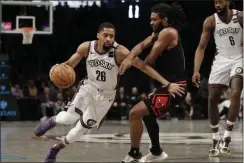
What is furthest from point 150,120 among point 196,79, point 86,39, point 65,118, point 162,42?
point 86,39

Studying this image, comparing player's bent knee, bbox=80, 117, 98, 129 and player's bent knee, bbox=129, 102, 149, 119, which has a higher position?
player's bent knee, bbox=129, 102, 149, 119

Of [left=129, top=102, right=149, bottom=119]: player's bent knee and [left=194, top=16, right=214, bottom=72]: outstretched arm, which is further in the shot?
[left=194, top=16, right=214, bottom=72]: outstretched arm

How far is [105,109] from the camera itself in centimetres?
461

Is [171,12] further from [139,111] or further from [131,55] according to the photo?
[139,111]

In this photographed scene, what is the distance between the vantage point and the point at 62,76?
148 inches

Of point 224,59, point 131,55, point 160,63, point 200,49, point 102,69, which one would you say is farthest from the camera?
point 224,59

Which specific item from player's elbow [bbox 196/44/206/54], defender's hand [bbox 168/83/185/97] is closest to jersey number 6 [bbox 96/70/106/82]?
defender's hand [bbox 168/83/185/97]

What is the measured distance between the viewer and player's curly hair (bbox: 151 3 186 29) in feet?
12.3

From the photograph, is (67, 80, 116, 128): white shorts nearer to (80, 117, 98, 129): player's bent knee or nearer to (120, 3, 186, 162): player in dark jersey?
(80, 117, 98, 129): player's bent knee

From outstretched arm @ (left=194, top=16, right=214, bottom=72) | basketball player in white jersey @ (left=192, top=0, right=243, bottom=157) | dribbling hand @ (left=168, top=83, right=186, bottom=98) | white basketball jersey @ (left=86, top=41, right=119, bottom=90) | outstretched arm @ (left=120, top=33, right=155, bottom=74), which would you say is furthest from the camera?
basketball player in white jersey @ (left=192, top=0, right=243, bottom=157)

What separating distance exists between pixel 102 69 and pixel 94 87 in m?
0.32

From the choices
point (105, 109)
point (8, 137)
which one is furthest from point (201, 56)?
point (8, 137)

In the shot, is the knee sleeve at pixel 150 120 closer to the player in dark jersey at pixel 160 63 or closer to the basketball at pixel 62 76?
the player in dark jersey at pixel 160 63

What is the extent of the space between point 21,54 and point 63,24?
3.18 feet
